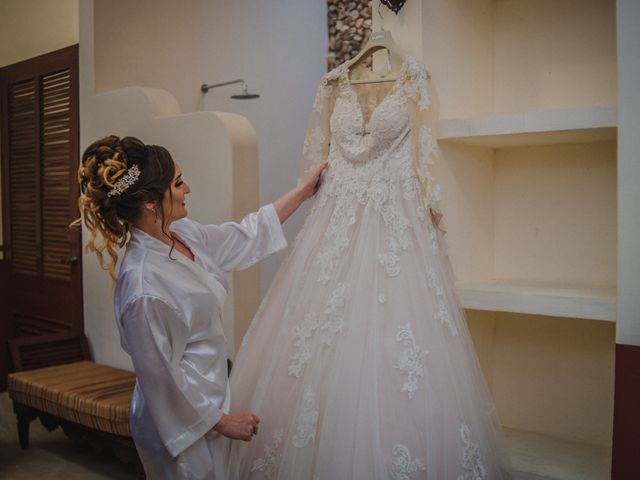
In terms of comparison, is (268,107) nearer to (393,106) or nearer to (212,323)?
(393,106)

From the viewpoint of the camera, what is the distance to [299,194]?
2588 millimetres

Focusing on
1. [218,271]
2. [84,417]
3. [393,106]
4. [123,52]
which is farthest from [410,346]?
[123,52]

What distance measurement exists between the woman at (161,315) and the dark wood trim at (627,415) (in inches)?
47.3

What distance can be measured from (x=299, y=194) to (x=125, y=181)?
81 cm

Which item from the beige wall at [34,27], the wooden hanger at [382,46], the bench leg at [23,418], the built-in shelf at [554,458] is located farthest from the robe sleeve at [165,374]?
the beige wall at [34,27]

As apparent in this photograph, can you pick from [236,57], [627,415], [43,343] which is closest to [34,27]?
[236,57]

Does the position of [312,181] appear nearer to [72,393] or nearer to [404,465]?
[404,465]

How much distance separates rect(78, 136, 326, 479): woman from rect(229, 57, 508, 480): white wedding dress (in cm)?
21

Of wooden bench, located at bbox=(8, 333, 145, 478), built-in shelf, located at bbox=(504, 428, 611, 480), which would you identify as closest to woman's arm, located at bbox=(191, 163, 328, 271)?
wooden bench, located at bbox=(8, 333, 145, 478)

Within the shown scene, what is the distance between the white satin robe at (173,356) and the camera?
6.11 ft

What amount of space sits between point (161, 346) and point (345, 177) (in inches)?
40.5

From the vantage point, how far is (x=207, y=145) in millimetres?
3256

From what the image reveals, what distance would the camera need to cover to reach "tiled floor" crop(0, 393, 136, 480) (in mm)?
→ 3303

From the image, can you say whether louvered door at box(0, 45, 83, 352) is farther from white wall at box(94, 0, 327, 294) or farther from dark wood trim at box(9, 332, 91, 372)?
white wall at box(94, 0, 327, 294)
